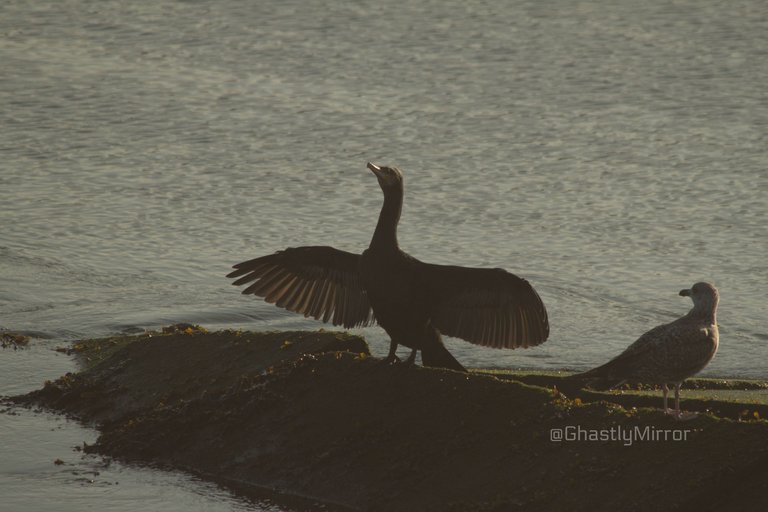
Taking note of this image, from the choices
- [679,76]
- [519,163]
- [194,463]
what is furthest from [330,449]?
[679,76]

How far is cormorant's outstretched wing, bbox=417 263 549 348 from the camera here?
9.38 metres

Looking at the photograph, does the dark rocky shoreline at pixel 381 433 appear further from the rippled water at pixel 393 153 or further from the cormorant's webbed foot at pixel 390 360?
the rippled water at pixel 393 153

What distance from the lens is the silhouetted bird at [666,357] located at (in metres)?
8.70

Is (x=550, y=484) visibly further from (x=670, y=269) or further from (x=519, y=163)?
(x=519, y=163)

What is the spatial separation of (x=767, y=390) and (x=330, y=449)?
3.87 m

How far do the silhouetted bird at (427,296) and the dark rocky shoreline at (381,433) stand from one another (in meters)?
0.42

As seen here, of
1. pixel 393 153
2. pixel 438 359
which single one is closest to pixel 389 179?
pixel 438 359

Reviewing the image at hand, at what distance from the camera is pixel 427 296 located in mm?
9398

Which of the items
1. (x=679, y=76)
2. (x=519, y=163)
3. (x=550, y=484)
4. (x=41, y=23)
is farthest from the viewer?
(x=41, y=23)

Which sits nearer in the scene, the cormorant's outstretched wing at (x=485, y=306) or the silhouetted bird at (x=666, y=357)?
the silhouetted bird at (x=666, y=357)

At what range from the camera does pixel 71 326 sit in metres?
13.2

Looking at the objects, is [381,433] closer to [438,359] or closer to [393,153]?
[438,359]

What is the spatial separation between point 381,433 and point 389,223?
160cm

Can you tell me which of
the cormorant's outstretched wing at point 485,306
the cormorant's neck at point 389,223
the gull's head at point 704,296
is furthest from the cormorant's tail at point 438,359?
the gull's head at point 704,296
